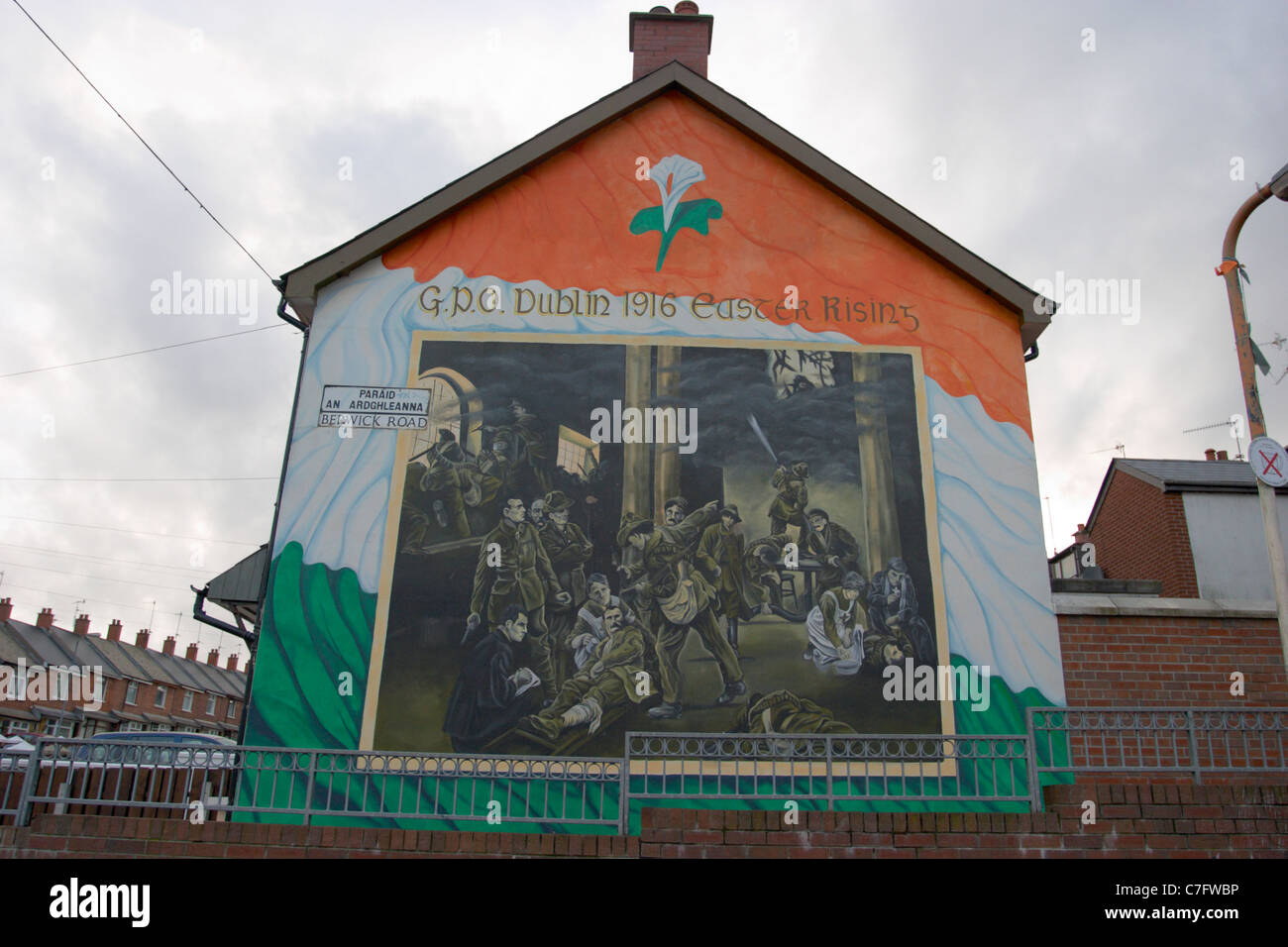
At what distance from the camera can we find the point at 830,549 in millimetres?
11969

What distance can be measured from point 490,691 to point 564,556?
1.81 m

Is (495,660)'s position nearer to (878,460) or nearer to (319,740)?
(319,740)

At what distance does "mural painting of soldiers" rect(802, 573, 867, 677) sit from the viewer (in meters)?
11.4

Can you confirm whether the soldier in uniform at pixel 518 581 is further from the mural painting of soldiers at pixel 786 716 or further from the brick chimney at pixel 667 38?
the brick chimney at pixel 667 38

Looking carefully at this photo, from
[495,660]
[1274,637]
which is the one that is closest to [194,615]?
[495,660]

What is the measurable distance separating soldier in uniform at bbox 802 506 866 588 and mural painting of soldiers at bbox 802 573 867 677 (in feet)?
0.47

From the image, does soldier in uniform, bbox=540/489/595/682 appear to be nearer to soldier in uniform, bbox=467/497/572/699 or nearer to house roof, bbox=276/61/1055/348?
soldier in uniform, bbox=467/497/572/699

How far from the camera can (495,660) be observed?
37.0 feet

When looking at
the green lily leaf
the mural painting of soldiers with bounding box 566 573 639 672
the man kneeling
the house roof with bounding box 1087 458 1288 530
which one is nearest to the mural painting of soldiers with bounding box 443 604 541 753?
the man kneeling

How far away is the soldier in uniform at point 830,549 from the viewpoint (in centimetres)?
1184

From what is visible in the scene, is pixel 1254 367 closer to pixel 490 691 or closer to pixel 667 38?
pixel 490 691

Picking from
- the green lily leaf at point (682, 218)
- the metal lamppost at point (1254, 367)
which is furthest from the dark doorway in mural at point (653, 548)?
the metal lamppost at point (1254, 367)

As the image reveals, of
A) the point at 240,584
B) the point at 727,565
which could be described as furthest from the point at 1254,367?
the point at 240,584
